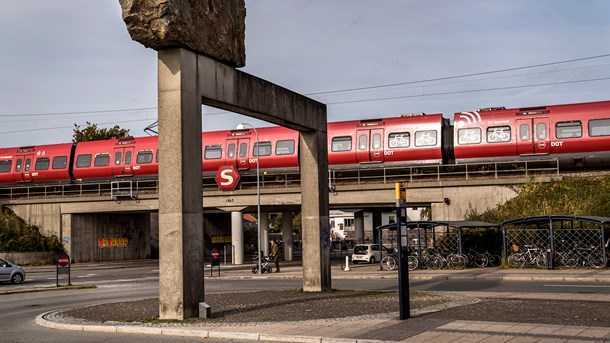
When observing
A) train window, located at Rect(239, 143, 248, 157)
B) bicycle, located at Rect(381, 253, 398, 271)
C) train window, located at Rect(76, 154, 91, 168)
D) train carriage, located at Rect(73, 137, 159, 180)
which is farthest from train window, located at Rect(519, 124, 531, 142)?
train window, located at Rect(76, 154, 91, 168)

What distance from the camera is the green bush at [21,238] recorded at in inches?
1939

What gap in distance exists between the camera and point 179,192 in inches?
615

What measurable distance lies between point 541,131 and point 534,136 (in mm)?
421

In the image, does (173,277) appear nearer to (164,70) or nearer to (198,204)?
(198,204)

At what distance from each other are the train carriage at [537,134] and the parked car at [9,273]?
22.6 m

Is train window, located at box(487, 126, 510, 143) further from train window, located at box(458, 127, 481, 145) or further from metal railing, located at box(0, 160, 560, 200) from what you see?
metal railing, located at box(0, 160, 560, 200)

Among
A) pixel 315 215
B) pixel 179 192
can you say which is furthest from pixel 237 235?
pixel 179 192

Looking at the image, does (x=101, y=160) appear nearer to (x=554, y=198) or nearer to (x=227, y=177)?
(x=227, y=177)

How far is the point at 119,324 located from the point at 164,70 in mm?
5571

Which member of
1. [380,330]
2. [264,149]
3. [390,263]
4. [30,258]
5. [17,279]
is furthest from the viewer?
[30,258]

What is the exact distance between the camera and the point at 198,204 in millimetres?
16125

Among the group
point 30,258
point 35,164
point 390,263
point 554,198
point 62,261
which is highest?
point 35,164

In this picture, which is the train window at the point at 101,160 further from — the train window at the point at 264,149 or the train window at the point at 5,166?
the train window at the point at 264,149

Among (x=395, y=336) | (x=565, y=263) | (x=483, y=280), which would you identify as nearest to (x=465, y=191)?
(x=565, y=263)
